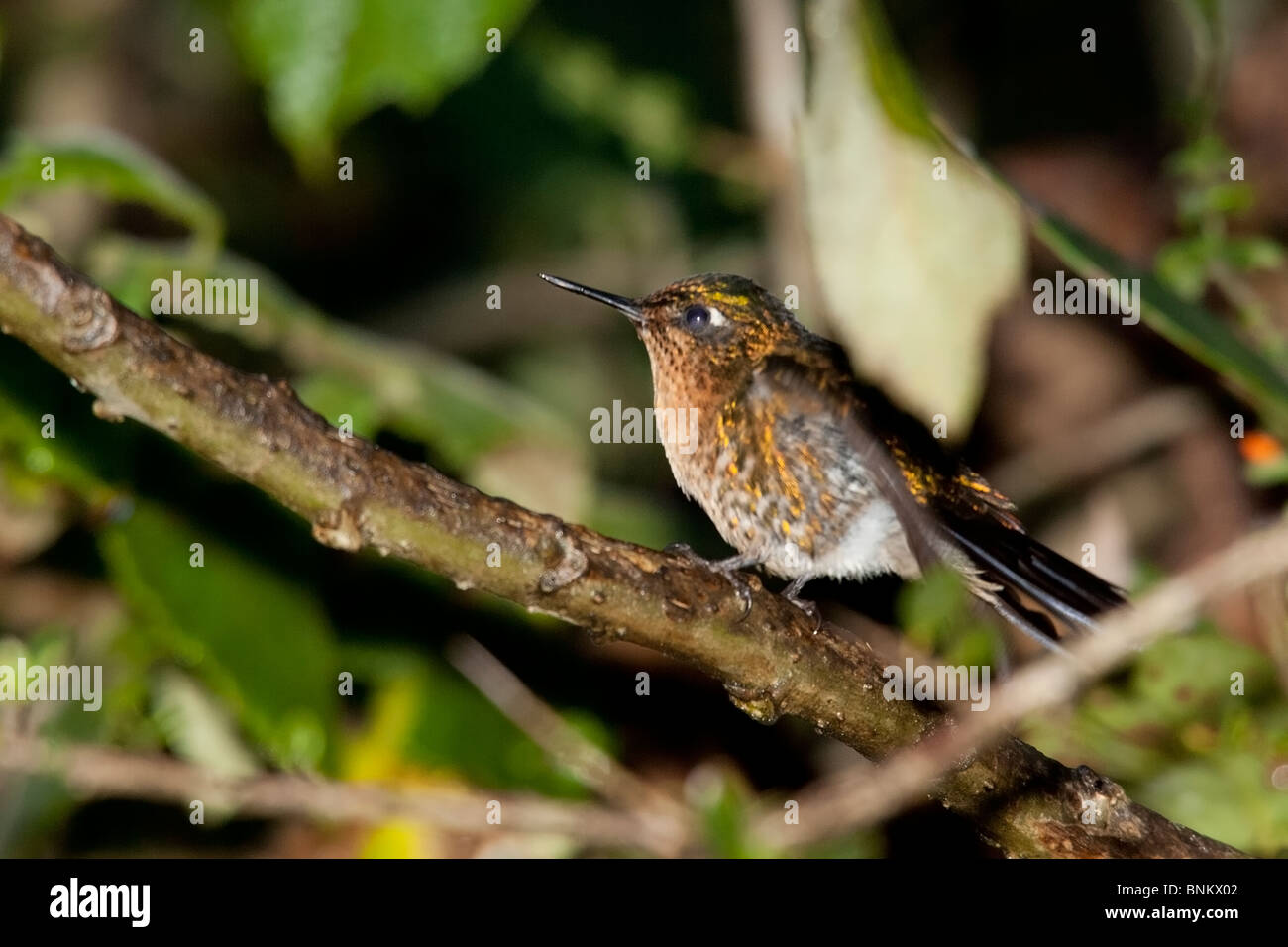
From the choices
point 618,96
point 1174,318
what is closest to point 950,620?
point 1174,318

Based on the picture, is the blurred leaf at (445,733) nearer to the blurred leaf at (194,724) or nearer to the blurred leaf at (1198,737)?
the blurred leaf at (194,724)

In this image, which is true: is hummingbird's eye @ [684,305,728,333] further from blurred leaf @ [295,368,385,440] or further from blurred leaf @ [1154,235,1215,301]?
blurred leaf @ [1154,235,1215,301]

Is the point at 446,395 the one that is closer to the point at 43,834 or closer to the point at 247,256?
the point at 43,834

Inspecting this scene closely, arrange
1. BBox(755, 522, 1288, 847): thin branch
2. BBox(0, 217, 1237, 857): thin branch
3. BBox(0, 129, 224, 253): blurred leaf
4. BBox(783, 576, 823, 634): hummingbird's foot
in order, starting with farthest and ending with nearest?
BBox(0, 129, 224, 253): blurred leaf, BBox(783, 576, 823, 634): hummingbird's foot, BBox(0, 217, 1237, 857): thin branch, BBox(755, 522, 1288, 847): thin branch

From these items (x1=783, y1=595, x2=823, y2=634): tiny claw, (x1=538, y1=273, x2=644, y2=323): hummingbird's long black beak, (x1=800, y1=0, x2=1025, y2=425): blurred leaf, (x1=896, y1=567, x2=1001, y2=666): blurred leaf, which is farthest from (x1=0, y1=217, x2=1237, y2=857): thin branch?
(x1=538, y1=273, x2=644, y2=323): hummingbird's long black beak

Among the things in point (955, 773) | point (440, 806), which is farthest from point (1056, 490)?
point (955, 773)

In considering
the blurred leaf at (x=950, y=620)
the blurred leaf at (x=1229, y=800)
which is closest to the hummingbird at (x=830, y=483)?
the blurred leaf at (x=950, y=620)
